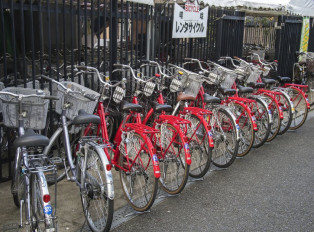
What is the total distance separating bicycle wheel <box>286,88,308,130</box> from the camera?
7.88 m

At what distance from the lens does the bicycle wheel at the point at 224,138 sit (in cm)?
541

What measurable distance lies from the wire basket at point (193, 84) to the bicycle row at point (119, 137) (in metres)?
0.02

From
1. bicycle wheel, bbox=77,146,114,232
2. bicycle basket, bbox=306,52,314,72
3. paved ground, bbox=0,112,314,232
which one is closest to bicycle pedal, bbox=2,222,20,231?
paved ground, bbox=0,112,314,232

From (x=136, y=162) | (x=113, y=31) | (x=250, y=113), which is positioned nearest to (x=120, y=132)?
(x=136, y=162)

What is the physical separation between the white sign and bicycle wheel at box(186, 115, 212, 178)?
2.66m

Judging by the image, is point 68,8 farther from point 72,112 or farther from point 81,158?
point 81,158

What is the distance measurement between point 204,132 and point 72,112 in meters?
1.86

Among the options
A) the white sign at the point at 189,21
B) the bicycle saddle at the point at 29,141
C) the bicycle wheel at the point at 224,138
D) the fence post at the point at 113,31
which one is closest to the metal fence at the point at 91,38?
the fence post at the point at 113,31

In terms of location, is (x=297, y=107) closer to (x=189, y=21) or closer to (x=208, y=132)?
(x=189, y=21)

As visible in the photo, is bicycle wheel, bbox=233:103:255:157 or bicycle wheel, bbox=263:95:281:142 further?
bicycle wheel, bbox=263:95:281:142

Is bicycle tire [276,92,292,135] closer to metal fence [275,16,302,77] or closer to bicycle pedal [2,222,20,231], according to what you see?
metal fence [275,16,302,77]

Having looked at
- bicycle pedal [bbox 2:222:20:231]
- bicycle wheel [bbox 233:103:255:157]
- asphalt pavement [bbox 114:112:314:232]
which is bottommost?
asphalt pavement [bbox 114:112:314:232]

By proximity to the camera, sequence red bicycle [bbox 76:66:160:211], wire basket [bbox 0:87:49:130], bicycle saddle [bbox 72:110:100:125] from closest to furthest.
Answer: wire basket [bbox 0:87:49:130], bicycle saddle [bbox 72:110:100:125], red bicycle [bbox 76:66:160:211]

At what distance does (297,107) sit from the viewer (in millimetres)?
8344
